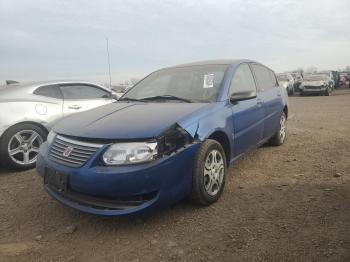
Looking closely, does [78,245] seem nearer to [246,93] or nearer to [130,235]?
[130,235]

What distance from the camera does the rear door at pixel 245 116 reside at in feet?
14.8

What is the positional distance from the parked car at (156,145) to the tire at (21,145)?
162cm

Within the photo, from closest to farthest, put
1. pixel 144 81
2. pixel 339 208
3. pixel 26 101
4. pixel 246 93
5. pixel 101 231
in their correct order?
1. pixel 101 231
2. pixel 339 208
3. pixel 246 93
4. pixel 144 81
5. pixel 26 101

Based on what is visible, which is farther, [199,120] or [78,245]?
[199,120]

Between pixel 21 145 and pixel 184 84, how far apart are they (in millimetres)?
2671

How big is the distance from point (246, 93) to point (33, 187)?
2947mm

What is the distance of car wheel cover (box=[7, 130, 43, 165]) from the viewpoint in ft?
17.9

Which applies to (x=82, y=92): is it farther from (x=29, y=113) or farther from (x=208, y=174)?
(x=208, y=174)

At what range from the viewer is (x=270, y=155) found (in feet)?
19.5

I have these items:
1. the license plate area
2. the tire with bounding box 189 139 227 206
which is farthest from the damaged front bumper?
the tire with bounding box 189 139 227 206

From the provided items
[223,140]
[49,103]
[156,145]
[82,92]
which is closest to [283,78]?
[82,92]

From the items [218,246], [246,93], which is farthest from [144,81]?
[218,246]

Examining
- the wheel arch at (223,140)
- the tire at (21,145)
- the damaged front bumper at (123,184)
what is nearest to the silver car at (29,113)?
the tire at (21,145)

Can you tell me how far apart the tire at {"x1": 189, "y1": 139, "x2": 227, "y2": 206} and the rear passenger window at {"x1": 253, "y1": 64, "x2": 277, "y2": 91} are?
194 centimetres
